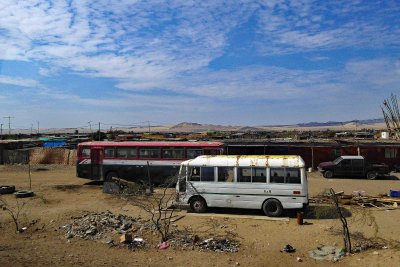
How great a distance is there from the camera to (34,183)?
93.8 feet

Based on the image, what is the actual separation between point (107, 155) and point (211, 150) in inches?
293

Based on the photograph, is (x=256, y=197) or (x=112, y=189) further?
(x=112, y=189)

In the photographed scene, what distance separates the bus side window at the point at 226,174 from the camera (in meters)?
17.8

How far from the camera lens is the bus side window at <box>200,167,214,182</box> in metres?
18.1

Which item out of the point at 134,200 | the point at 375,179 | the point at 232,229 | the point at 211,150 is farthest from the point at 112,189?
the point at 375,179

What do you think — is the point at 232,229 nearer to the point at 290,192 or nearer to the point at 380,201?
the point at 290,192

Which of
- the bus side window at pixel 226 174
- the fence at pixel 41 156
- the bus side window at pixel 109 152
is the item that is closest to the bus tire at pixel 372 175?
the bus side window at pixel 226 174

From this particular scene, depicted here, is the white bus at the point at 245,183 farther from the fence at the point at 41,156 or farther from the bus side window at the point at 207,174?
the fence at the point at 41,156

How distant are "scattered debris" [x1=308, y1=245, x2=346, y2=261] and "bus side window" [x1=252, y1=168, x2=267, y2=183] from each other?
4.69m

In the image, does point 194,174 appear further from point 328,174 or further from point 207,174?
point 328,174

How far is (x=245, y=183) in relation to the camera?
17.6 meters

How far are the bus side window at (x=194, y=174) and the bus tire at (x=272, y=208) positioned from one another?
3419mm

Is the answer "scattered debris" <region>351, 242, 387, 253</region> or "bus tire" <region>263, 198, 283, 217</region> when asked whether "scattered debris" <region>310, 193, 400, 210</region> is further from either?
"scattered debris" <region>351, 242, 387, 253</region>

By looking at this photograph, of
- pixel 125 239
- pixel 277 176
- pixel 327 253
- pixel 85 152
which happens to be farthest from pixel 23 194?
pixel 327 253
